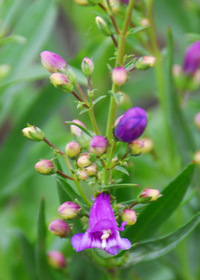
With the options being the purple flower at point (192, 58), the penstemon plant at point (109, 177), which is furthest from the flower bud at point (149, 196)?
the purple flower at point (192, 58)

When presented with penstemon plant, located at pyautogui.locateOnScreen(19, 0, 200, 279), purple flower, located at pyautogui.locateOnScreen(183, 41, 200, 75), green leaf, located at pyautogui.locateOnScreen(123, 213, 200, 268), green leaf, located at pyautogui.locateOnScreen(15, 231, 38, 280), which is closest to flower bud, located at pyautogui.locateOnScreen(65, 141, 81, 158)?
penstemon plant, located at pyautogui.locateOnScreen(19, 0, 200, 279)

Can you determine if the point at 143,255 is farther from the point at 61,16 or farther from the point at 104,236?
the point at 61,16

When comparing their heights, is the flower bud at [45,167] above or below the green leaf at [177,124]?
above

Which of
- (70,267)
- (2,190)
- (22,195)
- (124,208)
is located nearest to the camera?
(124,208)

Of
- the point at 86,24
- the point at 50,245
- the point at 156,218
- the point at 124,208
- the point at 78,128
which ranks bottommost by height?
the point at 50,245

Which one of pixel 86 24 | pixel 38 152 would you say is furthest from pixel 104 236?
pixel 86 24

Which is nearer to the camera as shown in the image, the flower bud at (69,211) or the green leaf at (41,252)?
the flower bud at (69,211)

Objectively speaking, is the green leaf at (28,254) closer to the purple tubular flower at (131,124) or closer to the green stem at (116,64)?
the green stem at (116,64)

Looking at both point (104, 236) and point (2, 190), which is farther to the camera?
point (2, 190)
